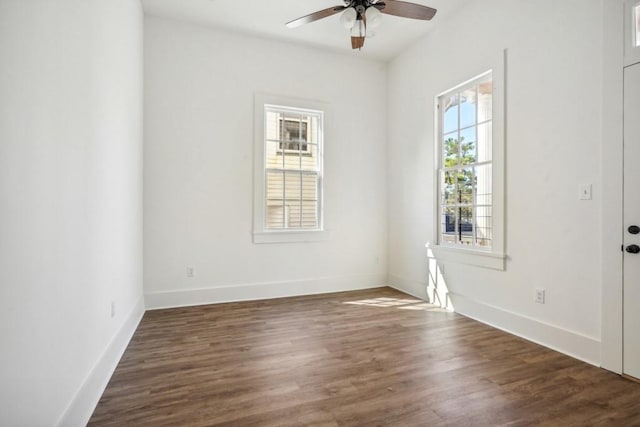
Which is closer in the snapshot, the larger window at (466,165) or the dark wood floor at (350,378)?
the dark wood floor at (350,378)

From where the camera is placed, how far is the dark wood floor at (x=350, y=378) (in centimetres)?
180

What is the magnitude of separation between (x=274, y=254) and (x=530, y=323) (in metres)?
2.84

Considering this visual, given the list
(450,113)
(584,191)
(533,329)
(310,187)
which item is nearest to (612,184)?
(584,191)

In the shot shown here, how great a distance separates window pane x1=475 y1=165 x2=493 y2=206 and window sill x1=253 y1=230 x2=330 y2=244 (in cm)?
196

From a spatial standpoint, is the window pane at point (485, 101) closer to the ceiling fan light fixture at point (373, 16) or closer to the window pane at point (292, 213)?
the ceiling fan light fixture at point (373, 16)

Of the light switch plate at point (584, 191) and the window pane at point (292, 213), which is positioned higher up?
the light switch plate at point (584, 191)

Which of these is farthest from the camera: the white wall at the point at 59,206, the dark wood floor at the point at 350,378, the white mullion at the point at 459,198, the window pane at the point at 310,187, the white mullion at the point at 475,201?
the window pane at the point at 310,187

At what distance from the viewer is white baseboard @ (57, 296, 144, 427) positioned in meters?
1.58

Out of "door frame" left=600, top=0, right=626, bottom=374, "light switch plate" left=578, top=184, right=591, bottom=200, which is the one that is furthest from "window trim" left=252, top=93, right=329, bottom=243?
"door frame" left=600, top=0, right=626, bottom=374

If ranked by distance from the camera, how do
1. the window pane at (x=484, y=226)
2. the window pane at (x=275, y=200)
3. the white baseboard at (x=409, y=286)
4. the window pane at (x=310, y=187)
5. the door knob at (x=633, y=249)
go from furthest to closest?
the window pane at (x=310, y=187) < the window pane at (x=275, y=200) < the white baseboard at (x=409, y=286) < the window pane at (x=484, y=226) < the door knob at (x=633, y=249)

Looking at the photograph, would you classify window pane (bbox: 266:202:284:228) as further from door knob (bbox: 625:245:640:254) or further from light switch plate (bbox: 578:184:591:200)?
door knob (bbox: 625:245:640:254)

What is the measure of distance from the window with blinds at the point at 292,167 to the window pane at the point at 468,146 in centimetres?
181

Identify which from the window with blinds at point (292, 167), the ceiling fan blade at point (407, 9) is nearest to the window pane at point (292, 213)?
the window with blinds at point (292, 167)

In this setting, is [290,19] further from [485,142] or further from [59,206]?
[59,206]
